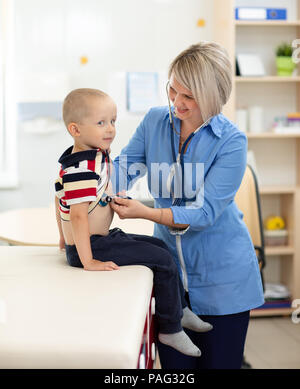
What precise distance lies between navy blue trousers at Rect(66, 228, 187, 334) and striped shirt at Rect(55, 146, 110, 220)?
0.10m

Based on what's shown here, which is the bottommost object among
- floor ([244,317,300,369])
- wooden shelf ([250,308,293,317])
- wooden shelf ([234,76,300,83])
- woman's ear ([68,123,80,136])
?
floor ([244,317,300,369])

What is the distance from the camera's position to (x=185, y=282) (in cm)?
154

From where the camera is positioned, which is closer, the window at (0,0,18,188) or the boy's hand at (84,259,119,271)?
the boy's hand at (84,259,119,271)

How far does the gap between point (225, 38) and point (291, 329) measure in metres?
1.91

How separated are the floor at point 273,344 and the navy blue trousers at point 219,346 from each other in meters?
1.22

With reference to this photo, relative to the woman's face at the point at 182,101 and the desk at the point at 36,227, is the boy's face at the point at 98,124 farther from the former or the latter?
the desk at the point at 36,227

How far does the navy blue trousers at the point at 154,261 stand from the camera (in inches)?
50.7

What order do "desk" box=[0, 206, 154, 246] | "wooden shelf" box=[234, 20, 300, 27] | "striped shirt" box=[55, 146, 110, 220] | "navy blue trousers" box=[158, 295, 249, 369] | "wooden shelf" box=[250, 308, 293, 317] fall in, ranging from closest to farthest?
"striped shirt" box=[55, 146, 110, 220]
"navy blue trousers" box=[158, 295, 249, 369]
"desk" box=[0, 206, 154, 246]
"wooden shelf" box=[234, 20, 300, 27]
"wooden shelf" box=[250, 308, 293, 317]

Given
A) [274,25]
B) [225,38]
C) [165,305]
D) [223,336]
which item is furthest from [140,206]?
[274,25]

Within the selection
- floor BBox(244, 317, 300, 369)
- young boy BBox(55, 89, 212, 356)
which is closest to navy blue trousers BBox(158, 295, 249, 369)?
young boy BBox(55, 89, 212, 356)

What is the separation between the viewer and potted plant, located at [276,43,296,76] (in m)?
3.41

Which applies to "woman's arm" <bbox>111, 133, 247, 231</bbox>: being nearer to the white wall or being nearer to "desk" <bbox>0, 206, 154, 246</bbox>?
"desk" <bbox>0, 206, 154, 246</bbox>

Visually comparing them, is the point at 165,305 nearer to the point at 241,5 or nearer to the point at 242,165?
the point at 242,165

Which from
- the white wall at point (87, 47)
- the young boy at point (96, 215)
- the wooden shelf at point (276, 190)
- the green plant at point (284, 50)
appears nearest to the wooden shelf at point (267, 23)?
the green plant at point (284, 50)
